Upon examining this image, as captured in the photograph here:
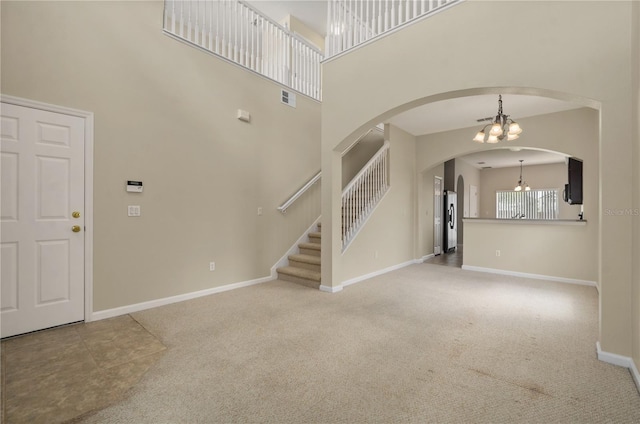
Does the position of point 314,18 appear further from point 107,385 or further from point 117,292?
point 107,385

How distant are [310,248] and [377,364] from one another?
3039 mm

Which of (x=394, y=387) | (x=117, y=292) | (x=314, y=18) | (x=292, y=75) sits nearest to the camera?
(x=394, y=387)

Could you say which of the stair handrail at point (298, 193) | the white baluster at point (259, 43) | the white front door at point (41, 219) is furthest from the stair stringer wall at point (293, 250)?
the white baluster at point (259, 43)

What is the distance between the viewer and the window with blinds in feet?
32.3

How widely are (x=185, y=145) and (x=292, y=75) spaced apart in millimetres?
2664

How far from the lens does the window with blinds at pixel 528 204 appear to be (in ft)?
32.3

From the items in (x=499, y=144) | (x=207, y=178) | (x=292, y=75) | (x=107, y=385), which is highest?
(x=292, y=75)

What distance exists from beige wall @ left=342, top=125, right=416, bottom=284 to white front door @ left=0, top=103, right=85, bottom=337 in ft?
11.2

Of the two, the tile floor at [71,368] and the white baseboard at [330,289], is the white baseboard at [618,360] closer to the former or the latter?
the white baseboard at [330,289]

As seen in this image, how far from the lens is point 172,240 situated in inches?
143

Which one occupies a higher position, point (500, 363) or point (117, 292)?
point (117, 292)

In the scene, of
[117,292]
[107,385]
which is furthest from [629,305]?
[117,292]

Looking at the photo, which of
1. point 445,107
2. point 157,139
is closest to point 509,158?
point 445,107

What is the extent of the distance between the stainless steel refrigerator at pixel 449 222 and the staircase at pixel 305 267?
15.5 ft
